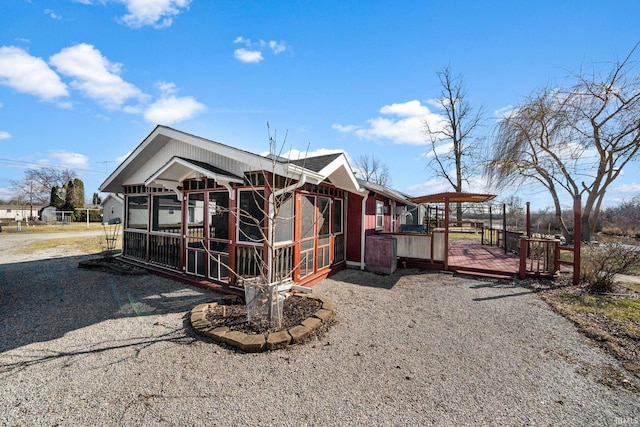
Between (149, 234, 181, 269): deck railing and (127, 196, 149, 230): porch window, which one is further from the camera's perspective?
(127, 196, 149, 230): porch window

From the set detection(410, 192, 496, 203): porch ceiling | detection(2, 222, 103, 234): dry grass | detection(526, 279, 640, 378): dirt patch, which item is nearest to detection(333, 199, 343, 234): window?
detection(410, 192, 496, 203): porch ceiling

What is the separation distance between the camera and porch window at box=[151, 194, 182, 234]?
300 inches

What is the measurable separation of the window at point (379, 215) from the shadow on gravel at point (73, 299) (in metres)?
6.59

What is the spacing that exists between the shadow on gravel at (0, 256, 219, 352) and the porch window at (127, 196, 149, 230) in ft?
5.96

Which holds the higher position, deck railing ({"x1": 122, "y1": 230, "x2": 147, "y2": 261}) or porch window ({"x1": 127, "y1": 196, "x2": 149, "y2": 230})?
porch window ({"x1": 127, "y1": 196, "x2": 149, "y2": 230})

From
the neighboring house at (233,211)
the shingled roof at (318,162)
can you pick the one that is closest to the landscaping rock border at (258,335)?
the neighboring house at (233,211)

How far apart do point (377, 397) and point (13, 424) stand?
10.7ft

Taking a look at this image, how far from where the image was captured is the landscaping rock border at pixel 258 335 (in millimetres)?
3566

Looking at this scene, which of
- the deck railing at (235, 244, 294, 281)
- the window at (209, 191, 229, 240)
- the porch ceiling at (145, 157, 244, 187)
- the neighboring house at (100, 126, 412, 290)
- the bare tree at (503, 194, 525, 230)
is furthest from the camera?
the bare tree at (503, 194, 525, 230)

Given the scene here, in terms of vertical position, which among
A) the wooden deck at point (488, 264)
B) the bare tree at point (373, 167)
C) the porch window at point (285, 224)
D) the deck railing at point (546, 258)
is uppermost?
the bare tree at point (373, 167)

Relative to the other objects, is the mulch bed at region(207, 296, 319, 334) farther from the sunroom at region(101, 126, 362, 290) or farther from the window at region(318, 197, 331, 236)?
the window at region(318, 197, 331, 236)

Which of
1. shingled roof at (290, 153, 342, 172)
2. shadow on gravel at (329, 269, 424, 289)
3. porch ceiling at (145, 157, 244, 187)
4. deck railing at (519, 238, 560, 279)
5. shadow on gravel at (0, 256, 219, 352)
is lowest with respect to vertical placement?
shadow on gravel at (329, 269, 424, 289)

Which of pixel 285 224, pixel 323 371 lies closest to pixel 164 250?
pixel 285 224

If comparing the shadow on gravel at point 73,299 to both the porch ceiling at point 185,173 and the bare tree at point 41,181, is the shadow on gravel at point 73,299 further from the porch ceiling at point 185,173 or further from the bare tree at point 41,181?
the bare tree at point 41,181
